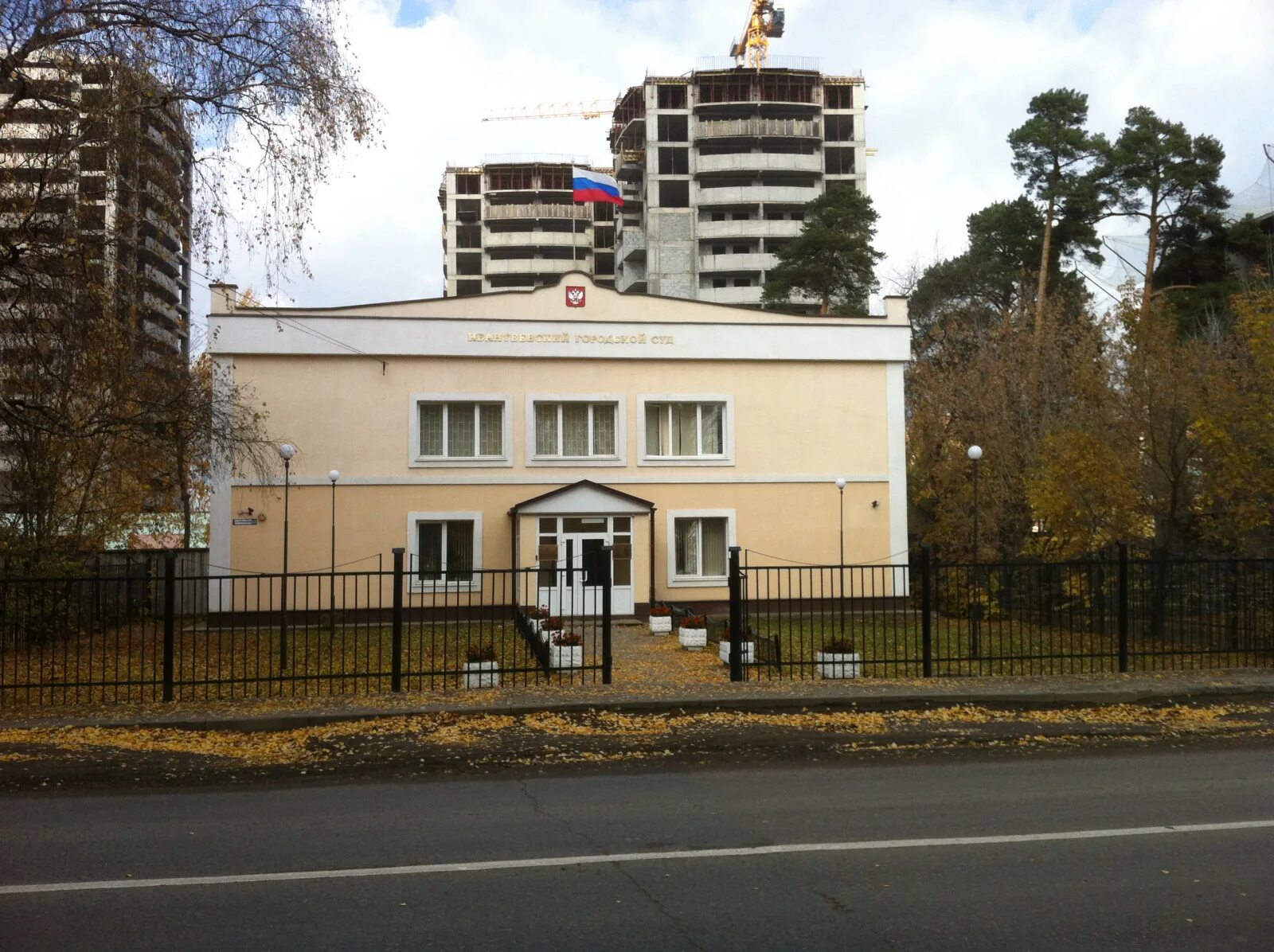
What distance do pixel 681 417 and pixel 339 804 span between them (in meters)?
21.0

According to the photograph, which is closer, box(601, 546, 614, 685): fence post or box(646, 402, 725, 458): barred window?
box(601, 546, 614, 685): fence post

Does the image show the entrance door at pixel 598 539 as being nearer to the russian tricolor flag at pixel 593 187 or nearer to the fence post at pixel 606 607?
the fence post at pixel 606 607

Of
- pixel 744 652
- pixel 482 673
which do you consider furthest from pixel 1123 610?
pixel 482 673

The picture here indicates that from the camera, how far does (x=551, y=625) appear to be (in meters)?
15.8

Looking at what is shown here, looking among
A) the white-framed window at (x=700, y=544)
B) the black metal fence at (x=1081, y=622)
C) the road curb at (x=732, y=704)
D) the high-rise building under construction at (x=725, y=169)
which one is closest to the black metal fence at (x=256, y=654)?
the road curb at (x=732, y=704)

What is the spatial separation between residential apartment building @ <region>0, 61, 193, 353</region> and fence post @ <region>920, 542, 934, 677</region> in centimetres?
1012

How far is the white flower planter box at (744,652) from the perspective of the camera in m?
14.7

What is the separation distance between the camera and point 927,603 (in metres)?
13.5

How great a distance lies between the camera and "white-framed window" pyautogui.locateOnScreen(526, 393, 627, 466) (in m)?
27.7

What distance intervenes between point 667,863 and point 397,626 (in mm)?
6810

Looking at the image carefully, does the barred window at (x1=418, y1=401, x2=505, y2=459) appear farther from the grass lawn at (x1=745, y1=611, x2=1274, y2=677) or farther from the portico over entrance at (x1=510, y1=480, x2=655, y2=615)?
the grass lawn at (x1=745, y1=611, x2=1274, y2=677)

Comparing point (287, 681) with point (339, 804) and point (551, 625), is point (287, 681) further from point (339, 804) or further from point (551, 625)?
point (339, 804)

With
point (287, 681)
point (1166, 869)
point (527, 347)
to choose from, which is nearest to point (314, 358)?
point (527, 347)

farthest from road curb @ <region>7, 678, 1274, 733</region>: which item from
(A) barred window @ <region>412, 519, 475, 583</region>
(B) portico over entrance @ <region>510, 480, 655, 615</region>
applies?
(A) barred window @ <region>412, 519, 475, 583</region>
